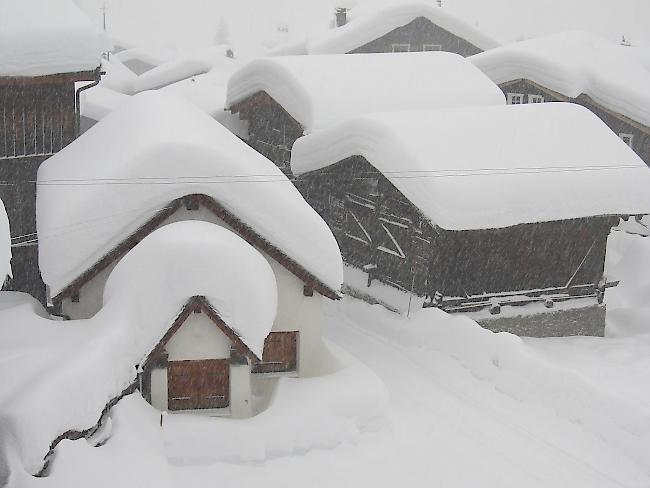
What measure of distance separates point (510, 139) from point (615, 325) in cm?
624

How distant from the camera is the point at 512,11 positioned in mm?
149875

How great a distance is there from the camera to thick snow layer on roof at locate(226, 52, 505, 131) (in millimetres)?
25125

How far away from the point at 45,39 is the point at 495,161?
10.6 m

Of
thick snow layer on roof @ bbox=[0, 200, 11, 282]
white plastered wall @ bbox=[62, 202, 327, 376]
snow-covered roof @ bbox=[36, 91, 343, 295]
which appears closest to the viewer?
thick snow layer on roof @ bbox=[0, 200, 11, 282]

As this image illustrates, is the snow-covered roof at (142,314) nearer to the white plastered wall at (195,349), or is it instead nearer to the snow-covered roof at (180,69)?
the white plastered wall at (195,349)

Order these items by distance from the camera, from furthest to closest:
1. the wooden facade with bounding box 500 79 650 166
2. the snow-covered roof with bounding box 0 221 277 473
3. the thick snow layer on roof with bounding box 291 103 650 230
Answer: the wooden facade with bounding box 500 79 650 166 < the thick snow layer on roof with bounding box 291 103 650 230 < the snow-covered roof with bounding box 0 221 277 473

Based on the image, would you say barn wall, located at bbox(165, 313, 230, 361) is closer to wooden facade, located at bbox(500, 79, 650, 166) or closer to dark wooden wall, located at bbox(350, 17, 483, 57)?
wooden facade, located at bbox(500, 79, 650, 166)

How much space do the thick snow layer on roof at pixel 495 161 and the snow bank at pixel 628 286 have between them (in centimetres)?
329

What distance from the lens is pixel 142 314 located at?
1489 cm

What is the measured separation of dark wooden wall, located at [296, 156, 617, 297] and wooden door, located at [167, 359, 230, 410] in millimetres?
6328

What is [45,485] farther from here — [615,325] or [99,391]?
[615,325]

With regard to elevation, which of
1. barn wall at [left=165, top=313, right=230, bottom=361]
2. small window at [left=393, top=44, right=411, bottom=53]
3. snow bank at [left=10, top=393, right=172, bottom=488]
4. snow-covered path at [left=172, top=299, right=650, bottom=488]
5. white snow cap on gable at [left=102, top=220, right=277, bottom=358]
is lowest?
snow-covered path at [left=172, top=299, right=650, bottom=488]

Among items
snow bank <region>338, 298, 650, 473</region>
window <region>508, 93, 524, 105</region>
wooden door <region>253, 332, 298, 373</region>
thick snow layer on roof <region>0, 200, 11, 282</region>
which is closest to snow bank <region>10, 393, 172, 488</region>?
thick snow layer on roof <region>0, 200, 11, 282</region>

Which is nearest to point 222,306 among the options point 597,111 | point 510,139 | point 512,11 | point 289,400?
point 289,400
